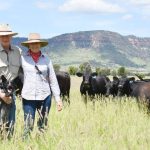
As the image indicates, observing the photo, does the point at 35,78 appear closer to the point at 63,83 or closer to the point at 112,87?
the point at 63,83

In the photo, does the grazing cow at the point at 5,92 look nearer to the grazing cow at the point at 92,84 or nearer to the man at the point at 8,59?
the man at the point at 8,59

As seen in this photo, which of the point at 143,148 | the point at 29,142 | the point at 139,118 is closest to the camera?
the point at 143,148

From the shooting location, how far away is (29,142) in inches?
251

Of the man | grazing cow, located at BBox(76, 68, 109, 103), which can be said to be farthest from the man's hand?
grazing cow, located at BBox(76, 68, 109, 103)

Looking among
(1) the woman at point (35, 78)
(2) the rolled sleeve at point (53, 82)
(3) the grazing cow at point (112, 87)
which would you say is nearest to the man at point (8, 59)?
(1) the woman at point (35, 78)

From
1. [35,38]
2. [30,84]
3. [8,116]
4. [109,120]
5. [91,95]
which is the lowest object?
[91,95]

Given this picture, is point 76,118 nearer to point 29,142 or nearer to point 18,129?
point 18,129

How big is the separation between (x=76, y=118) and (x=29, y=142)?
2.70 meters

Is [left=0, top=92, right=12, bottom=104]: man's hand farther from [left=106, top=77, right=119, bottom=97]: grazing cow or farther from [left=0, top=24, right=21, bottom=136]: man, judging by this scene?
[left=106, top=77, right=119, bottom=97]: grazing cow

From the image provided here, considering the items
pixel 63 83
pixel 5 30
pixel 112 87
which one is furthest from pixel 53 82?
pixel 112 87

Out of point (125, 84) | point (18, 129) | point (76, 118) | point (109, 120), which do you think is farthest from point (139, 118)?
point (125, 84)

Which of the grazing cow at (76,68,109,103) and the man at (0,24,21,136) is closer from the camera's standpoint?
the man at (0,24,21,136)

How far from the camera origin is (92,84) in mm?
18406

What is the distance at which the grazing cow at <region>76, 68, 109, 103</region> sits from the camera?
59.4ft
